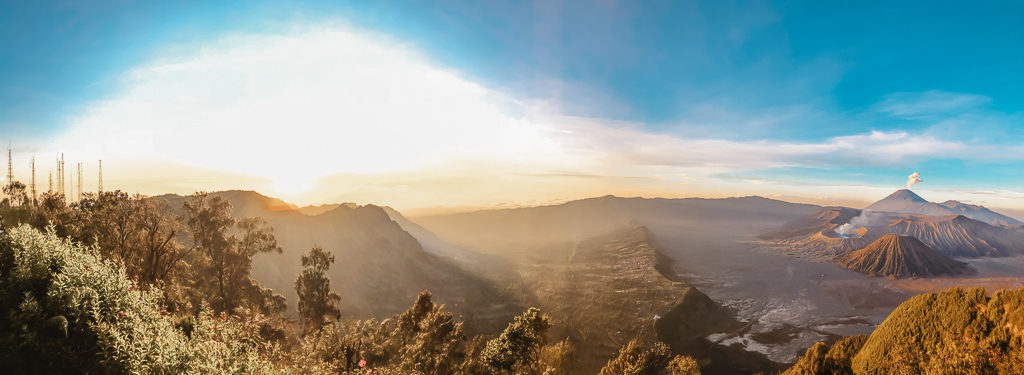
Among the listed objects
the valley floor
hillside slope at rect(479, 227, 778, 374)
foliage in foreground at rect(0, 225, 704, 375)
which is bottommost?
the valley floor

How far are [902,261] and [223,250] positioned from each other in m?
200

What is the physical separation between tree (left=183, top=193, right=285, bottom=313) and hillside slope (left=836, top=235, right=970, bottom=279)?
18820cm

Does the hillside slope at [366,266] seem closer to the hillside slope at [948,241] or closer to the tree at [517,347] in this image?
the tree at [517,347]

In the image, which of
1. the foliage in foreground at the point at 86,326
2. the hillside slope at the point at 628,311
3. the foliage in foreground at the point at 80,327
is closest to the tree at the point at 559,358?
the foliage in foreground at the point at 86,326

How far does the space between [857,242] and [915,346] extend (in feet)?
720

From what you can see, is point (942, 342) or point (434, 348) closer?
point (942, 342)

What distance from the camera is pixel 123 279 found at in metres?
13.9

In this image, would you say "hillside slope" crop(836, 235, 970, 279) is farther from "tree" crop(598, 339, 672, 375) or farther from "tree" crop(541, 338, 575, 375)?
"tree" crop(541, 338, 575, 375)

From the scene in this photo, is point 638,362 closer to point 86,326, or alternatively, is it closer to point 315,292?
point 86,326

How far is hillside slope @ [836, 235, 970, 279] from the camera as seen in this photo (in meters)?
130

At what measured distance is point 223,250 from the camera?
34125mm

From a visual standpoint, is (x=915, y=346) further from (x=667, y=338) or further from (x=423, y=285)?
(x=423, y=285)

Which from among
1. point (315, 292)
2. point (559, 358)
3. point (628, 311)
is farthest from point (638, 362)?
point (628, 311)

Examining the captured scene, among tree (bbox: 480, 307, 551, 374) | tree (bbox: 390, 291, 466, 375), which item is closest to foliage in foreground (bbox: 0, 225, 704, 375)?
tree (bbox: 480, 307, 551, 374)
